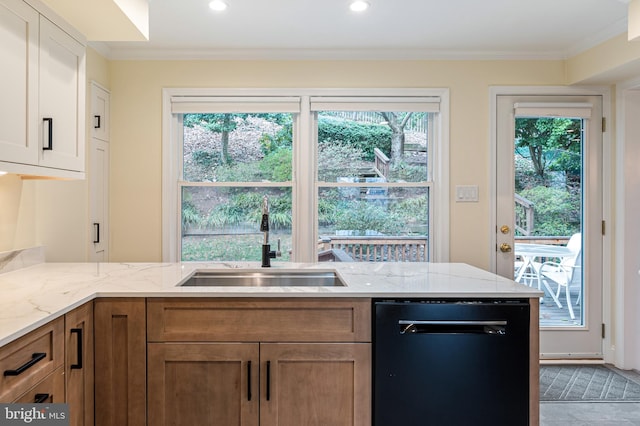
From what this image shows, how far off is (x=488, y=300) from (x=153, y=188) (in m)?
2.52

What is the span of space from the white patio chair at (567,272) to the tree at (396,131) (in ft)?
4.66

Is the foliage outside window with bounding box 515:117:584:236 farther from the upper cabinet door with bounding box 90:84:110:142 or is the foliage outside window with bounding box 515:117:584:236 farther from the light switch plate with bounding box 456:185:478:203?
the upper cabinet door with bounding box 90:84:110:142

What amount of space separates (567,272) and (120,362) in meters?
3.19

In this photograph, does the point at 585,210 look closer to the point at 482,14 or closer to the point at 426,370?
the point at 482,14

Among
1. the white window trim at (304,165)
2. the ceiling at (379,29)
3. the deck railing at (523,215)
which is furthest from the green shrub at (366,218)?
the ceiling at (379,29)

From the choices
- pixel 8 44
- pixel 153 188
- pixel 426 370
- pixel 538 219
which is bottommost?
pixel 426 370

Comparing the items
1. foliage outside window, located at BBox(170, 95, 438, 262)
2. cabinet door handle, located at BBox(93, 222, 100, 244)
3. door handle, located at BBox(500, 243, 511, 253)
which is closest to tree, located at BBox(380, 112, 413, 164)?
foliage outside window, located at BBox(170, 95, 438, 262)

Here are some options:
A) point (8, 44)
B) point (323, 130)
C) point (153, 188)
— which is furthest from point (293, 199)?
point (8, 44)

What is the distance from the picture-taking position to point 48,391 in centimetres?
142

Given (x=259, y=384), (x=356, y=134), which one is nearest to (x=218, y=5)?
(x=356, y=134)

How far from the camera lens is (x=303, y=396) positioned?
5.67ft

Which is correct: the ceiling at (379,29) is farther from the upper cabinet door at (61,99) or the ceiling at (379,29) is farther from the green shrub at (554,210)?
the green shrub at (554,210)

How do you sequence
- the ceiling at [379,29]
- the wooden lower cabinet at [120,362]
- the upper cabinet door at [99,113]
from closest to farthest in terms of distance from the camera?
the wooden lower cabinet at [120,362], the ceiling at [379,29], the upper cabinet door at [99,113]

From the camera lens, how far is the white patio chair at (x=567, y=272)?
336 cm
